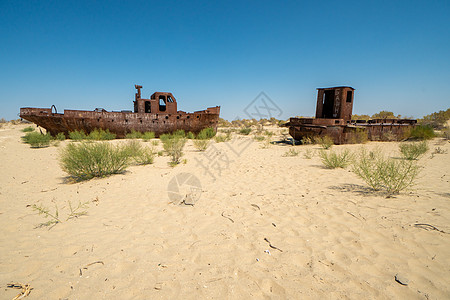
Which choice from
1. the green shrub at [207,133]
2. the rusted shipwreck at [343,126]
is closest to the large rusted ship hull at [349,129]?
the rusted shipwreck at [343,126]

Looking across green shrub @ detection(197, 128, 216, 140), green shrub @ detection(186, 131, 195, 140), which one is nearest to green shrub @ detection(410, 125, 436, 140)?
green shrub @ detection(197, 128, 216, 140)

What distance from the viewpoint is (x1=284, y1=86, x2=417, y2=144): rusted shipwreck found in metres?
9.50

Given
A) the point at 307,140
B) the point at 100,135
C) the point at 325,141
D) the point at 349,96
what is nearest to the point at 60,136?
the point at 100,135

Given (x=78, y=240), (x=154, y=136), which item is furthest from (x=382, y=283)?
(x=154, y=136)

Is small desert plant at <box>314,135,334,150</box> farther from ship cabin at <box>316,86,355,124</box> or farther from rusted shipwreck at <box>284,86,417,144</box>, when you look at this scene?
ship cabin at <box>316,86,355,124</box>

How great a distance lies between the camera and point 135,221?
9.37 ft

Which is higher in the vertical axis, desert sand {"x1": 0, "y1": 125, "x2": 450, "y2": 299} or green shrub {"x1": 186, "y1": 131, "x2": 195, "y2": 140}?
green shrub {"x1": 186, "y1": 131, "x2": 195, "y2": 140}

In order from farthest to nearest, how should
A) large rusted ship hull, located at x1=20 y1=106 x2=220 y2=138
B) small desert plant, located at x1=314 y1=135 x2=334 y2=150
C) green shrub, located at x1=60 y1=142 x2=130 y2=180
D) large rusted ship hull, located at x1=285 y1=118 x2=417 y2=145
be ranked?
1. large rusted ship hull, located at x1=20 y1=106 x2=220 y2=138
2. large rusted ship hull, located at x1=285 y1=118 x2=417 y2=145
3. small desert plant, located at x1=314 y1=135 x2=334 y2=150
4. green shrub, located at x1=60 y1=142 x2=130 y2=180

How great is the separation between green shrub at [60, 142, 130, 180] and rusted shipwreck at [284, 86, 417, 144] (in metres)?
9.28

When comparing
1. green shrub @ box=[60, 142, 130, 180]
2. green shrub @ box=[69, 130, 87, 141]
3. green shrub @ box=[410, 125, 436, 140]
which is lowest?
green shrub @ box=[60, 142, 130, 180]

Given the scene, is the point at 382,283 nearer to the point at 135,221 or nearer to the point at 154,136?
the point at 135,221

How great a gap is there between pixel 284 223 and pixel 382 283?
3.93 feet

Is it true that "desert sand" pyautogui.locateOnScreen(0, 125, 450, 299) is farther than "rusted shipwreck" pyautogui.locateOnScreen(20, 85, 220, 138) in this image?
Answer: No

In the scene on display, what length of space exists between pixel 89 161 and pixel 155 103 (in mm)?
10167
